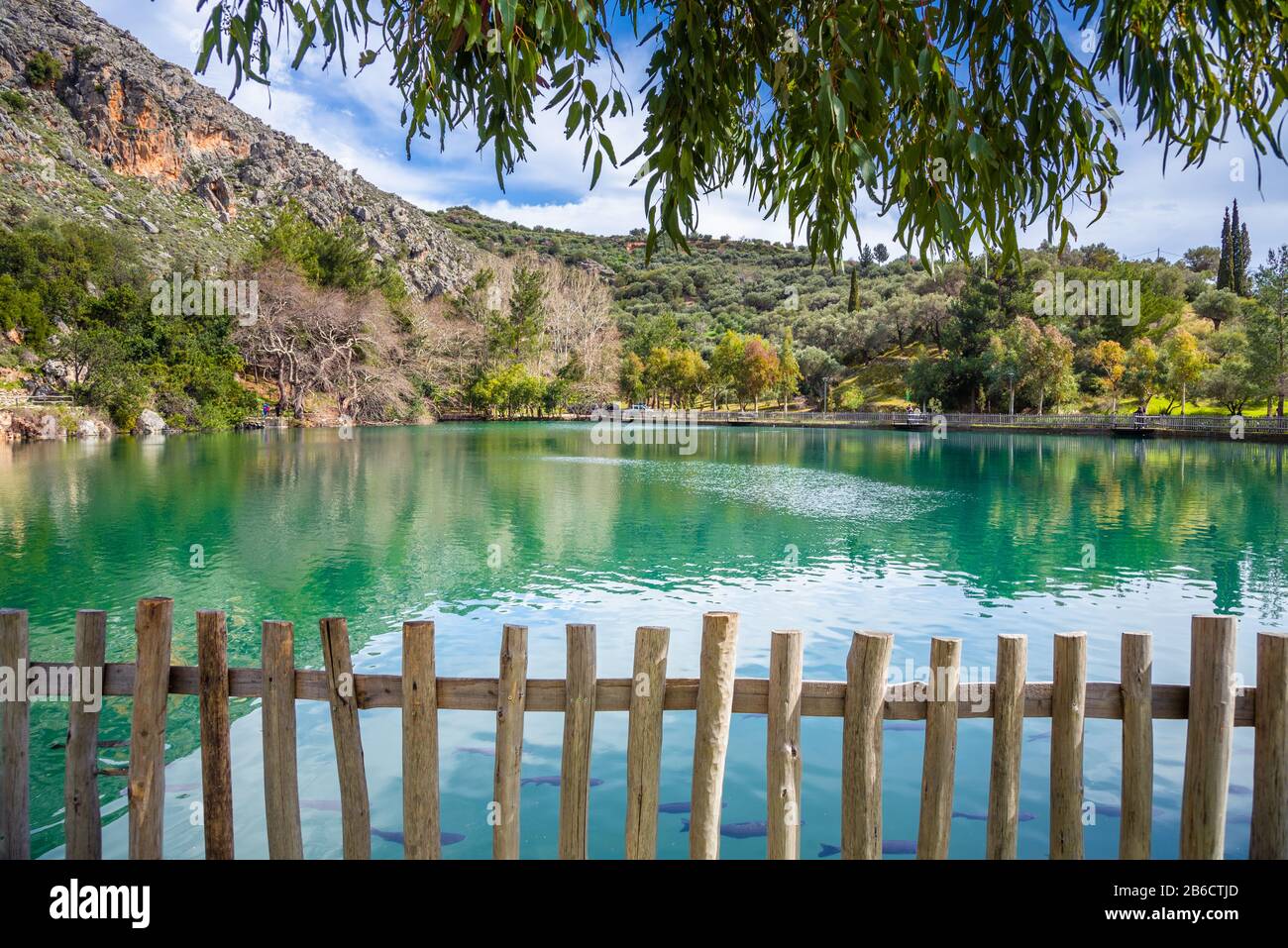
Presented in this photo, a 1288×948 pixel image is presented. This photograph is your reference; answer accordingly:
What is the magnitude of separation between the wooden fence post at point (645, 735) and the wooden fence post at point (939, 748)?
82 centimetres

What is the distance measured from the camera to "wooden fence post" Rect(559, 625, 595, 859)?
2557 millimetres

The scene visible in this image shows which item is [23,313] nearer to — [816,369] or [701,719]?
[701,719]

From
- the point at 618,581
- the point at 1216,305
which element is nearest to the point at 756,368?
the point at 1216,305

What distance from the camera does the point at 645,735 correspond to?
2.57 meters

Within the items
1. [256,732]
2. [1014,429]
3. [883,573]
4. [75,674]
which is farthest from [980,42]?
[1014,429]

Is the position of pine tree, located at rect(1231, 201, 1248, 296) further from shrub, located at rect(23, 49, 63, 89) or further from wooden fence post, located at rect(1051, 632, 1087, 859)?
shrub, located at rect(23, 49, 63, 89)

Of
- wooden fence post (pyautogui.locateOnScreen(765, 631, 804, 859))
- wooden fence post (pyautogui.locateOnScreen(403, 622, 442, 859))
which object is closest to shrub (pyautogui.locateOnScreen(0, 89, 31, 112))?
wooden fence post (pyautogui.locateOnScreen(403, 622, 442, 859))

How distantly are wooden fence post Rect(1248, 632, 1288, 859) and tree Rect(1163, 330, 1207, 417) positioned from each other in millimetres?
51712

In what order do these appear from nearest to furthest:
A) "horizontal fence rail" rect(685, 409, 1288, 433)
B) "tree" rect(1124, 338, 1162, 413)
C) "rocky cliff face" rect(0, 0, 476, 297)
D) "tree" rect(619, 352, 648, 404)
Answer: "horizontal fence rail" rect(685, 409, 1288, 433)
"tree" rect(1124, 338, 1162, 413)
"rocky cliff face" rect(0, 0, 476, 297)
"tree" rect(619, 352, 648, 404)

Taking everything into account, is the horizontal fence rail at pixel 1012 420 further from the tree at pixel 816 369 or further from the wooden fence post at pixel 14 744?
the wooden fence post at pixel 14 744

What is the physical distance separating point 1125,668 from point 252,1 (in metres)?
3.44

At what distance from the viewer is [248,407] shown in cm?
4441
